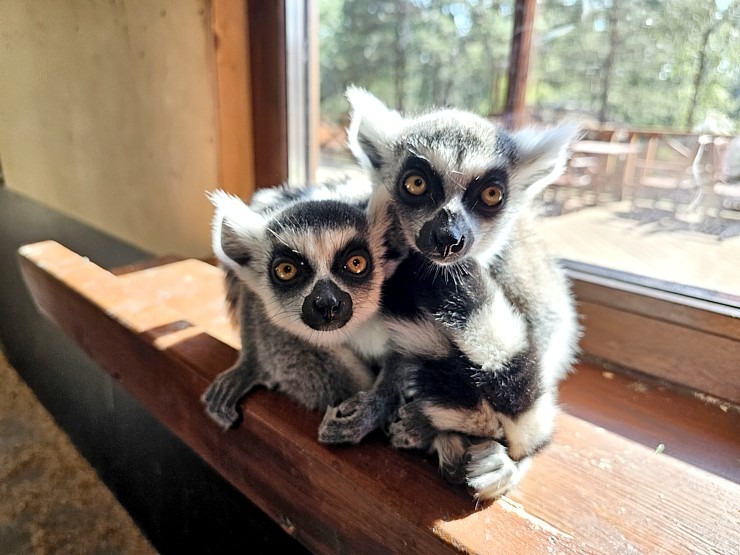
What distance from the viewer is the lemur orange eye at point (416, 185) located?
85 centimetres

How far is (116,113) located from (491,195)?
1.05 metres

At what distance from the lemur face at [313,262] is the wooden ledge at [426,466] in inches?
6.9

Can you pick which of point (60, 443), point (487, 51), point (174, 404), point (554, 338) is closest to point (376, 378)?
point (554, 338)

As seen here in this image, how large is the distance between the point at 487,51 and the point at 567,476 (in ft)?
3.04

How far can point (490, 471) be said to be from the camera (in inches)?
26.8

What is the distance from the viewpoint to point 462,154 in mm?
845

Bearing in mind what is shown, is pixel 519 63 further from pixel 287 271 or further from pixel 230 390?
pixel 230 390

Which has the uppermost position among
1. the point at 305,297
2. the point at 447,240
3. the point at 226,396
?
the point at 447,240

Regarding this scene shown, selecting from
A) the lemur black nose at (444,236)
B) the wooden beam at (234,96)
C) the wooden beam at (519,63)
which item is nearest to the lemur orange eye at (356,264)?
the lemur black nose at (444,236)

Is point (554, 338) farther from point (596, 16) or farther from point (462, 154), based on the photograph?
point (596, 16)

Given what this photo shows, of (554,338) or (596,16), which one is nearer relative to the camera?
(554,338)

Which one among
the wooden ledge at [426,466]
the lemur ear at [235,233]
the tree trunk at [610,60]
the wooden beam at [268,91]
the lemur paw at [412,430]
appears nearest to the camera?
the wooden ledge at [426,466]

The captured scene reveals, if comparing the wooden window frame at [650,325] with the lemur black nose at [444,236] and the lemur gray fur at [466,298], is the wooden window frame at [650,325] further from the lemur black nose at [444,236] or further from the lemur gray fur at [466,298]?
the lemur black nose at [444,236]

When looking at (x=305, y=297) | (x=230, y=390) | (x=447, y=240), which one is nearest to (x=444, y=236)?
(x=447, y=240)
